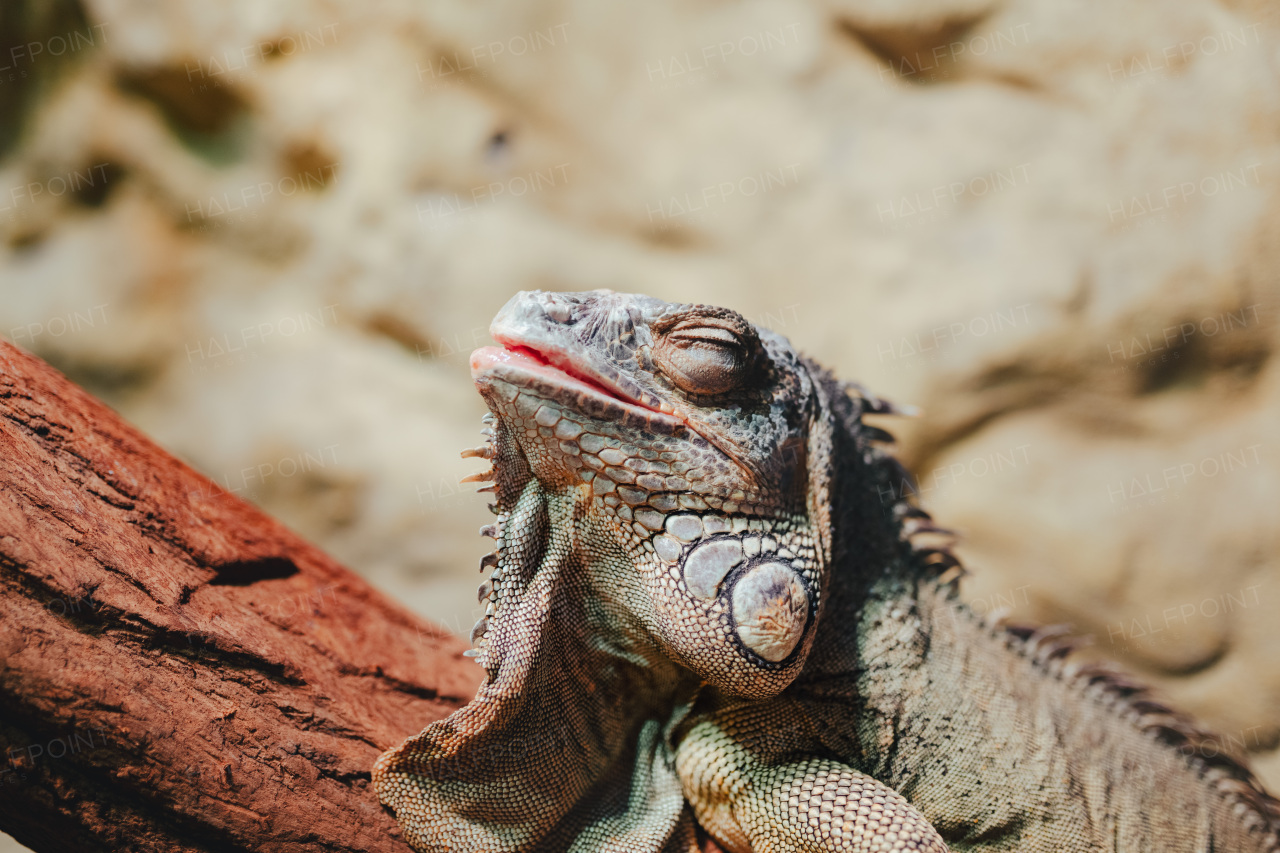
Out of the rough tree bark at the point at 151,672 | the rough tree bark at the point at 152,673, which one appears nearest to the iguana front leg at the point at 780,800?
the rough tree bark at the point at 152,673

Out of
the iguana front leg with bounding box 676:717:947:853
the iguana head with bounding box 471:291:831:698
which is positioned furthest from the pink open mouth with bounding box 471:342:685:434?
the iguana front leg with bounding box 676:717:947:853

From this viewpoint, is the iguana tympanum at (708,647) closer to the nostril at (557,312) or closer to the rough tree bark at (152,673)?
the nostril at (557,312)

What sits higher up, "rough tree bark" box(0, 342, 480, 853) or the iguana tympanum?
the iguana tympanum

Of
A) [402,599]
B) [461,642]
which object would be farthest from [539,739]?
[402,599]

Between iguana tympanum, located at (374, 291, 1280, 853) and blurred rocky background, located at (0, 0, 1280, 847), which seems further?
blurred rocky background, located at (0, 0, 1280, 847)

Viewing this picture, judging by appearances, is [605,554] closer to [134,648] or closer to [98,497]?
[134,648]

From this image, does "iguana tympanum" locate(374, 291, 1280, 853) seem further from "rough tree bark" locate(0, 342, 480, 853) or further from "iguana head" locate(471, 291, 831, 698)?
"rough tree bark" locate(0, 342, 480, 853)

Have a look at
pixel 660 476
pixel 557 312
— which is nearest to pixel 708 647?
pixel 660 476
